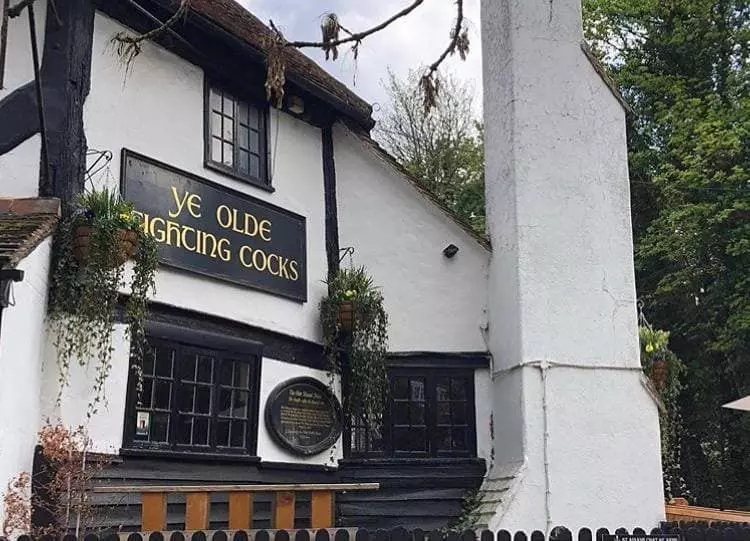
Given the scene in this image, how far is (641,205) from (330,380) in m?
12.1

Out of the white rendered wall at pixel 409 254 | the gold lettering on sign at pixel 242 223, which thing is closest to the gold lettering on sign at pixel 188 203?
the gold lettering on sign at pixel 242 223

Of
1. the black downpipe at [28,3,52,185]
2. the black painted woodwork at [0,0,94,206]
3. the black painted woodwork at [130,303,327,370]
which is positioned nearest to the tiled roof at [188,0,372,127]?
the black painted woodwork at [0,0,94,206]

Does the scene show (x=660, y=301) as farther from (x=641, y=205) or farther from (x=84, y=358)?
(x=84, y=358)

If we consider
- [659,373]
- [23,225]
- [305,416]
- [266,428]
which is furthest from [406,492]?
[23,225]

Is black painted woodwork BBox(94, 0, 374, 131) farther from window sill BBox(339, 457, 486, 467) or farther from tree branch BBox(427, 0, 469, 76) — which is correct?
window sill BBox(339, 457, 486, 467)

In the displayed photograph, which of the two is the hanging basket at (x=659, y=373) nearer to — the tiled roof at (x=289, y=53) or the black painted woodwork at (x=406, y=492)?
the black painted woodwork at (x=406, y=492)

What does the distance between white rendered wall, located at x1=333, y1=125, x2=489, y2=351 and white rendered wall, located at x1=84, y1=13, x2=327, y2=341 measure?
0.66 metres

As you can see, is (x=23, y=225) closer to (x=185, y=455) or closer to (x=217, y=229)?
(x=217, y=229)

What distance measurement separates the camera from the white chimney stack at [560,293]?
340 inches

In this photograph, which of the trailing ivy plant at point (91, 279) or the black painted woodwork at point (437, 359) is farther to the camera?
the black painted woodwork at point (437, 359)

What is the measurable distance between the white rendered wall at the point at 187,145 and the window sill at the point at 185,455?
4.67 ft

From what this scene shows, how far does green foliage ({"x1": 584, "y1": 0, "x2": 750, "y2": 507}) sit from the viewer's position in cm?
1616

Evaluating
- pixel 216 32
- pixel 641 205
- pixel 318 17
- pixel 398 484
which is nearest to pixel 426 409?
pixel 398 484

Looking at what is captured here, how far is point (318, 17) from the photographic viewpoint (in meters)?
5.43
